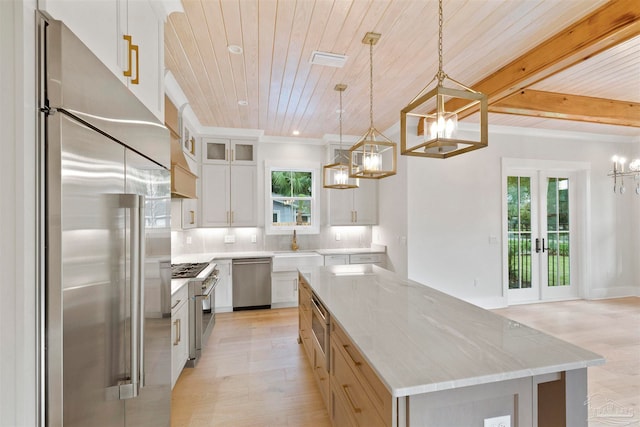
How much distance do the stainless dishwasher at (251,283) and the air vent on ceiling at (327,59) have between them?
119 inches

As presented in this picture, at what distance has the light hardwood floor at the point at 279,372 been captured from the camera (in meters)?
2.16

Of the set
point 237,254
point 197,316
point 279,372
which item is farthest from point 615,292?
point 197,316

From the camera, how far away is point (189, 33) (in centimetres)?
229

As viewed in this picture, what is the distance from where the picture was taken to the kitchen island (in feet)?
3.41

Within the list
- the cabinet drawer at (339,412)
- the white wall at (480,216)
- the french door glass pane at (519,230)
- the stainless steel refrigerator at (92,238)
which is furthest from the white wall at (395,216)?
the stainless steel refrigerator at (92,238)

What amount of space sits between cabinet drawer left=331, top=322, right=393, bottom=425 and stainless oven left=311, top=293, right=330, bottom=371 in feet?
0.47

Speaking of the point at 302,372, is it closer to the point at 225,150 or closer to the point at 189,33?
the point at 189,33

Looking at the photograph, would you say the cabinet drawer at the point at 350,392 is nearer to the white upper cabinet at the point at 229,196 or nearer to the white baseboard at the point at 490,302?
the white upper cabinet at the point at 229,196

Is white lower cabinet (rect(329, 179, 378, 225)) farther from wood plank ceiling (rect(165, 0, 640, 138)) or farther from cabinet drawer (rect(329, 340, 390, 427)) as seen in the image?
cabinet drawer (rect(329, 340, 390, 427))

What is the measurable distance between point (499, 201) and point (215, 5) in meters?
4.57

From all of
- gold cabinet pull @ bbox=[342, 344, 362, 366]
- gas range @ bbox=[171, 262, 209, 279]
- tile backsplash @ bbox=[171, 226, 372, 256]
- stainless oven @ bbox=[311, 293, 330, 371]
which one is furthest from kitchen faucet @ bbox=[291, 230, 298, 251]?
gold cabinet pull @ bbox=[342, 344, 362, 366]


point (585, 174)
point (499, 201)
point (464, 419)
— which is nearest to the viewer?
point (464, 419)

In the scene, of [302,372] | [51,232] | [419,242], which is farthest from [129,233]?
[419,242]
